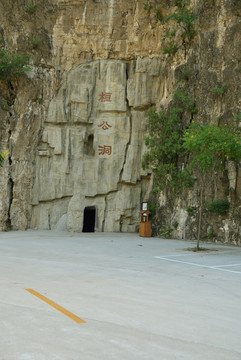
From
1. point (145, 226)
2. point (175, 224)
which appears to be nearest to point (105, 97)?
point (145, 226)

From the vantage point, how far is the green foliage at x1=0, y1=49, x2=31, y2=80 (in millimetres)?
22766

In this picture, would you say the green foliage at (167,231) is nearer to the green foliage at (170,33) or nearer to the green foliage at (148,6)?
the green foliage at (170,33)

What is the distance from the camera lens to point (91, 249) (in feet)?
44.4

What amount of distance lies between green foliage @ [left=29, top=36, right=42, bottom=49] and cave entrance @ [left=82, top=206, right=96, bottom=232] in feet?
35.8

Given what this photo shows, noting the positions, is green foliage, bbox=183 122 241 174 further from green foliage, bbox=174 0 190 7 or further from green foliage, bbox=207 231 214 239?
green foliage, bbox=174 0 190 7

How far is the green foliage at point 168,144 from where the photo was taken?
20.2 meters

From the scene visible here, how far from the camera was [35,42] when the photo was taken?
80.0 ft

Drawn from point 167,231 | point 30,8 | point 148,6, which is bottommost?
point 167,231

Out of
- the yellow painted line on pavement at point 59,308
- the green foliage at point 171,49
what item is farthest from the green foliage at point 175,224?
the yellow painted line on pavement at point 59,308

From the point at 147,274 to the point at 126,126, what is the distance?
16.5 meters

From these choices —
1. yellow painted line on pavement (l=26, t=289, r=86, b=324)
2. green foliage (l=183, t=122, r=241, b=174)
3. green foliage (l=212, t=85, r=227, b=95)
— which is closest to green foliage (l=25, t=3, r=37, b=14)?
green foliage (l=212, t=85, r=227, b=95)

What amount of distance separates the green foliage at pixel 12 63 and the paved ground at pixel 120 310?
15548 millimetres

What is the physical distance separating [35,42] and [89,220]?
1179 cm

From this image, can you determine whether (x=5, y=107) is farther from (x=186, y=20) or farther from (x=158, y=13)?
(x=186, y=20)
